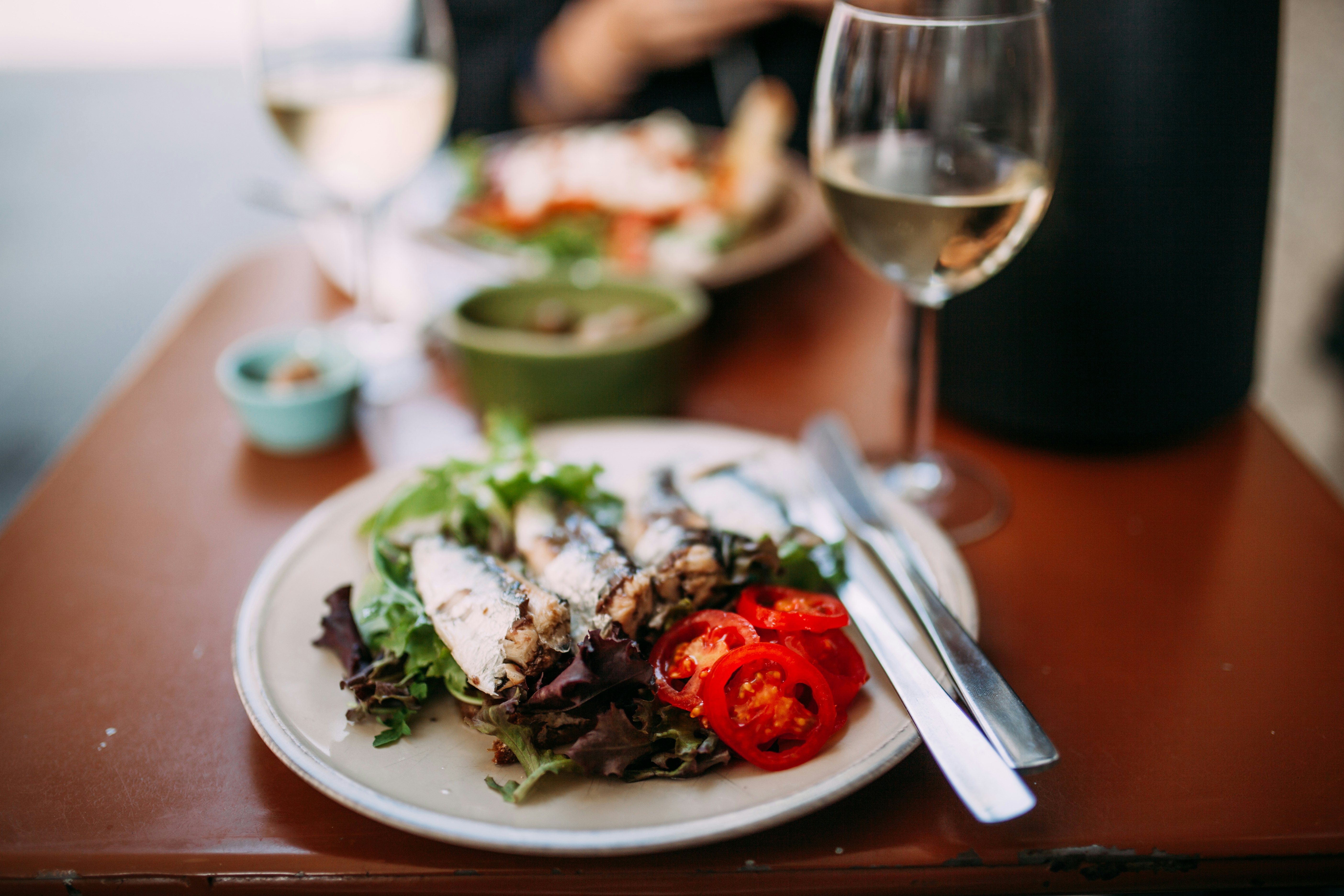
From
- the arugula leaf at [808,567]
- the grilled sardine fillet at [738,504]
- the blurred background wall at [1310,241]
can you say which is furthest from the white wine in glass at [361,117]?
the blurred background wall at [1310,241]

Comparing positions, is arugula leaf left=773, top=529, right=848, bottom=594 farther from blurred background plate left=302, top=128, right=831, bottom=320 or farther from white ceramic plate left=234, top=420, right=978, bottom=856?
blurred background plate left=302, top=128, right=831, bottom=320

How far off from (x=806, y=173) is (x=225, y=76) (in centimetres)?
620

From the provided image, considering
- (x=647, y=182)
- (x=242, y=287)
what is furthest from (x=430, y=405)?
(x=647, y=182)

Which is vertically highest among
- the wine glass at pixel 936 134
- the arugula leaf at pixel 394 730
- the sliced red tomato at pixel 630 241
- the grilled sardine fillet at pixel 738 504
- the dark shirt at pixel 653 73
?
the wine glass at pixel 936 134

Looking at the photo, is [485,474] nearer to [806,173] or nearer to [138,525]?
[138,525]

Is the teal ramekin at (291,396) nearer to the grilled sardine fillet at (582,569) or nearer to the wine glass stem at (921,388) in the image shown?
the grilled sardine fillet at (582,569)

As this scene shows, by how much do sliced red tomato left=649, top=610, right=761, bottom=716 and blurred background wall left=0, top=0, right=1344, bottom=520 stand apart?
70cm

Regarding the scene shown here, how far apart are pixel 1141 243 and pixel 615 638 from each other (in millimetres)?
683

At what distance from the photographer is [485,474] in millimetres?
885

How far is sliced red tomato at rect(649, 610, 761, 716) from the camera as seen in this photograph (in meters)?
0.65

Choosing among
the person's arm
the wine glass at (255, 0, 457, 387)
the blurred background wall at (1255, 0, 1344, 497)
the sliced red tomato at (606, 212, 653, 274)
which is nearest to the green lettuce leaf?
the wine glass at (255, 0, 457, 387)

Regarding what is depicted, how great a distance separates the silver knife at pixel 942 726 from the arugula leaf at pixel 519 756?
22 cm

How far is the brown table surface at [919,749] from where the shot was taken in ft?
2.04

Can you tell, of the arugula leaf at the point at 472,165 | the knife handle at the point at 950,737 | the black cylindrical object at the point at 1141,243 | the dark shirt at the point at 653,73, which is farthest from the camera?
the dark shirt at the point at 653,73
